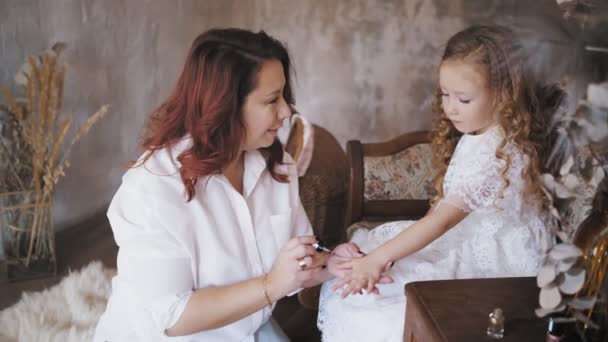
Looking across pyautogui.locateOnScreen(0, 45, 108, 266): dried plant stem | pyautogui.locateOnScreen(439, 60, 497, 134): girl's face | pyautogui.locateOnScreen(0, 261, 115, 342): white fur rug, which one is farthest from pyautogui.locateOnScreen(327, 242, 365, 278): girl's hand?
pyautogui.locateOnScreen(0, 45, 108, 266): dried plant stem

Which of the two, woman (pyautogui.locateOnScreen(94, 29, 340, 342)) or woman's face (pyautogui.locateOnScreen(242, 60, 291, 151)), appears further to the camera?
woman's face (pyautogui.locateOnScreen(242, 60, 291, 151))

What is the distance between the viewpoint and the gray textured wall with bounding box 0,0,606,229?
2.81 m

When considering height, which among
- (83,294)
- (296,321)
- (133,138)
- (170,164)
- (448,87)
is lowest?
(296,321)

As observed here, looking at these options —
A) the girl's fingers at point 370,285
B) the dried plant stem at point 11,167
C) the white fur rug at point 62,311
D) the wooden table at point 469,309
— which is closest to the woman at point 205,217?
the girl's fingers at point 370,285

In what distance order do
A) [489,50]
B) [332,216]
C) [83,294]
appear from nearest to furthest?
[489,50]
[83,294]
[332,216]

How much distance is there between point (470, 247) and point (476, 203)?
19 centimetres

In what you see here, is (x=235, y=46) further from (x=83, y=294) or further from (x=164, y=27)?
(x=164, y=27)

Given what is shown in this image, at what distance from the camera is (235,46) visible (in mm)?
1262

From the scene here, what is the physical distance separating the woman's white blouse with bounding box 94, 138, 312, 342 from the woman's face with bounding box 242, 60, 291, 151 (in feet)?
0.45

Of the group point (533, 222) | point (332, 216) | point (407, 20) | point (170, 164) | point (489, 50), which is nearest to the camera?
point (170, 164)

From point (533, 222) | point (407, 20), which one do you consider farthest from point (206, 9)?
point (533, 222)

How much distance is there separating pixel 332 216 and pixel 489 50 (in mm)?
1479

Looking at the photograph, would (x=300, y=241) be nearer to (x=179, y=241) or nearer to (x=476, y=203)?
(x=179, y=241)

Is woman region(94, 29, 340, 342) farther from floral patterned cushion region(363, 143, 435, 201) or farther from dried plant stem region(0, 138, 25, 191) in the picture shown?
dried plant stem region(0, 138, 25, 191)
